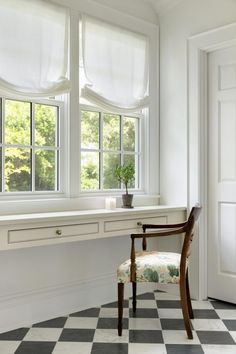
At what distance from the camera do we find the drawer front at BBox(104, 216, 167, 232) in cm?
296

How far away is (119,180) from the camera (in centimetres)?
340

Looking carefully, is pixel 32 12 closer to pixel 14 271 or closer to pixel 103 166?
pixel 103 166

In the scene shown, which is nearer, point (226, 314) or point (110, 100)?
point (226, 314)

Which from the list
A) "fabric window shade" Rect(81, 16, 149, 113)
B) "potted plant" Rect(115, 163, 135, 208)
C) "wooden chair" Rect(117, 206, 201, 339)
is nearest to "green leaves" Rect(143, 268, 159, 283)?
"wooden chair" Rect(117, 206, 201, 339)

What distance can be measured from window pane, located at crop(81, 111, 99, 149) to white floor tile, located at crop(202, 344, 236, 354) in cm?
181

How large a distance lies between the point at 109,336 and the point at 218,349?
0.72 meters

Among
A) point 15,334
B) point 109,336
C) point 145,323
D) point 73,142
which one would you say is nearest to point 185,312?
point 145,323

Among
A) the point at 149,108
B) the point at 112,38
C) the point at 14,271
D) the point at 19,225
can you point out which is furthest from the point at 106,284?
the point at 112,38

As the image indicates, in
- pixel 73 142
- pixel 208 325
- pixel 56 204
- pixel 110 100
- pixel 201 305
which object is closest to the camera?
pixel 208 325

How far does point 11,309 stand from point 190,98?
2.28 metres

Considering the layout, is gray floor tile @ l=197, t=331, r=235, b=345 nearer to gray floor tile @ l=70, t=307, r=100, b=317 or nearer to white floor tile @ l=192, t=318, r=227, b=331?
white floor tile @ l=192, t=318, r=227, b=331

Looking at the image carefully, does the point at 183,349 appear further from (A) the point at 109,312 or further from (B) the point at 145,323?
(A) the point at 109,312

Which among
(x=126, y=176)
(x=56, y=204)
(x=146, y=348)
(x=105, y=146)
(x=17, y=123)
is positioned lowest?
(x=146, y=348)

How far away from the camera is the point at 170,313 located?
310 centimetres
